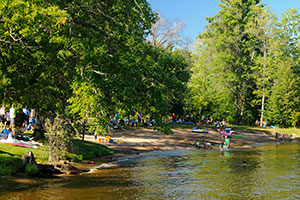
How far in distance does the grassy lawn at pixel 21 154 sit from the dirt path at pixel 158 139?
11.9ft

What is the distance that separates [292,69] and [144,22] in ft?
167

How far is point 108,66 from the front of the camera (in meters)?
18.8

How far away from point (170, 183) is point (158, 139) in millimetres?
20110

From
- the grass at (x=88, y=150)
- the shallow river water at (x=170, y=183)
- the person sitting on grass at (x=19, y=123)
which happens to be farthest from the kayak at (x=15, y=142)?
the shallow river water at (x=170, y=183)

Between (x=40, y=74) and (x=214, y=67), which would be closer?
(x=40, y=74)

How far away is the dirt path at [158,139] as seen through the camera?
31.7 meters

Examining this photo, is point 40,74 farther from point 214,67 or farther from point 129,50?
point 214,67

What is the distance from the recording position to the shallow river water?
1441 cm

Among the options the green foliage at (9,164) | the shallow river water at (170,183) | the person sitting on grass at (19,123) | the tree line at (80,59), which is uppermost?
the tree line at (80,59)

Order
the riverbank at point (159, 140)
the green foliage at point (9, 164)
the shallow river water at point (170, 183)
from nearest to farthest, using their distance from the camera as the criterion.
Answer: the shallow river water at point (170, 183), the green foliage at point (9, 164), the riverbank at point (159, 140)

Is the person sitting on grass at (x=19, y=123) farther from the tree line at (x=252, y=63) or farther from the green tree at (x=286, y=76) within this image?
the green tree at (x=286, y=76)

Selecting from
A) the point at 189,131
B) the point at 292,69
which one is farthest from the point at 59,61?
the point at 292,69

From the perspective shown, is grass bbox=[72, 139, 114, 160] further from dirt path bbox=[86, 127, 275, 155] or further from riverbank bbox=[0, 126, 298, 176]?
Result: dirt path bbox=[86, 127, 275, 155]

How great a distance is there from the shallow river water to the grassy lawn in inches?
44.1
